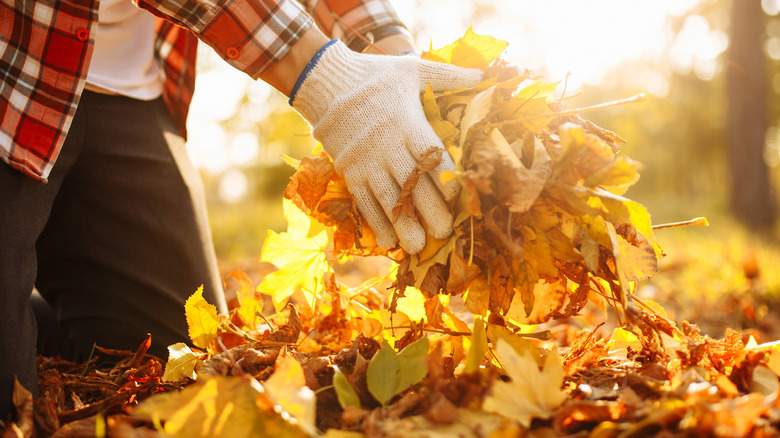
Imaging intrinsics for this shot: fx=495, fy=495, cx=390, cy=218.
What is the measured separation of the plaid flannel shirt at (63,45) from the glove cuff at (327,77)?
8cm

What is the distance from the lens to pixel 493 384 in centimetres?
73

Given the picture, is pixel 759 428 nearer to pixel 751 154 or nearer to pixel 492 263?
pixel 492 263

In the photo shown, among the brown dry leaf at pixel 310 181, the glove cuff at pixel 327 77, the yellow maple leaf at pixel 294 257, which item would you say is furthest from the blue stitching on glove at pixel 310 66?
the yellow maple leaf at pixel 294 257

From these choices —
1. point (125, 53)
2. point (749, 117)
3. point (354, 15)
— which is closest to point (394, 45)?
point (354, 15)

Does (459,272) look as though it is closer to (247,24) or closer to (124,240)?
(247,24)

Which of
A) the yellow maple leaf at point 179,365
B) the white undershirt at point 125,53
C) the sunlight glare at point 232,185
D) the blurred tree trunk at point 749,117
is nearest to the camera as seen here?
the yellow maple leaf at point 179,365

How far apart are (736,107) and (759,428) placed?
27.0 feet

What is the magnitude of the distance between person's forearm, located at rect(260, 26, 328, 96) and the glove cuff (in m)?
0.03

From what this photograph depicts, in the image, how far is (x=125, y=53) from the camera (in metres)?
1.67

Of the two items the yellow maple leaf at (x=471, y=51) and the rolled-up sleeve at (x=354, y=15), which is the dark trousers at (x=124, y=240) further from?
the yellow maple leaf at (x=471, y=51)

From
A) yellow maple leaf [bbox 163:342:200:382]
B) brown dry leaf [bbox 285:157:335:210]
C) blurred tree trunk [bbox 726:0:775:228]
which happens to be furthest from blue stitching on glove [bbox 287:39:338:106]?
blurred tree trunk [bbox 726:0:775:228]

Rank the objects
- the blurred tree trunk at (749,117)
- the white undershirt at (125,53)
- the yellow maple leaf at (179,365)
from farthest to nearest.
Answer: the blurred tree trunk at (749,117) → the white undershirt at (125,53) → the yellow maple leaf at (179,365)

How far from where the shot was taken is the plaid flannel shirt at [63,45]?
1.15 metres

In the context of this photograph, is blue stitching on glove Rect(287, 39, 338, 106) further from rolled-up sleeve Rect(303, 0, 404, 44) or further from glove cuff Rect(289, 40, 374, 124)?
rolled-up sleeve Rect(303, 0, 404, 44)
